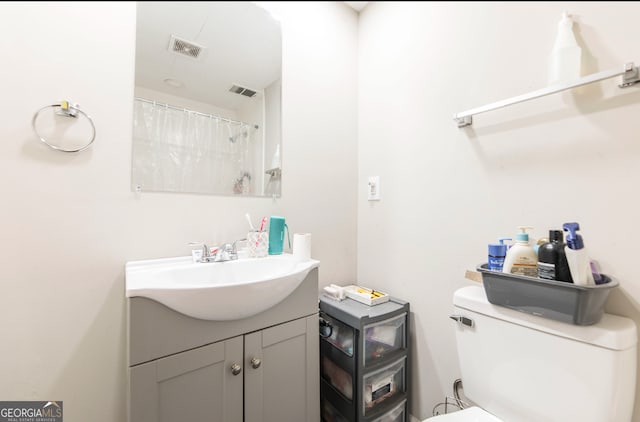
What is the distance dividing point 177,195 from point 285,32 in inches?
37.6

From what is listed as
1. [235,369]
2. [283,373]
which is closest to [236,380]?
[235,369]

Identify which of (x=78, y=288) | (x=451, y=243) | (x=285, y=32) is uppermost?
(x=285, y=32)

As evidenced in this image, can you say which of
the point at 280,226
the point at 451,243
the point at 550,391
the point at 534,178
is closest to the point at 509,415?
the point at 550,391

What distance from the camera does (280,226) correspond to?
116cm

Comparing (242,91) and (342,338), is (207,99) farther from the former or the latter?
(342,338)

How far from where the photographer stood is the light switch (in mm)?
1413

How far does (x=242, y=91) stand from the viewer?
117 centimetres

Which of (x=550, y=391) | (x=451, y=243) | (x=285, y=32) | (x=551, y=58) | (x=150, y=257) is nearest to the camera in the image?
(x=550, y=391)

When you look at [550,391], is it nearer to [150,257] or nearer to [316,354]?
[316,354]

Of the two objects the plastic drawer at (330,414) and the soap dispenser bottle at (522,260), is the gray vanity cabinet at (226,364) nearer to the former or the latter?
the plastic drawer at (330,414)

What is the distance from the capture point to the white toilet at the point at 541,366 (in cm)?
62

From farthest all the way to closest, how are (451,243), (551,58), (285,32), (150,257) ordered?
(285,32), (451,243), (150,257), (551,58)

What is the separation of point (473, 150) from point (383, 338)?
2.88ft

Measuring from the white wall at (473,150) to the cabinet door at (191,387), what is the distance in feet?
2.77
